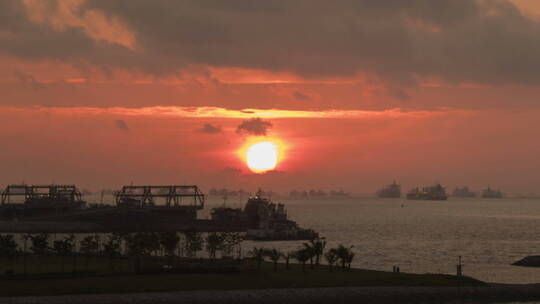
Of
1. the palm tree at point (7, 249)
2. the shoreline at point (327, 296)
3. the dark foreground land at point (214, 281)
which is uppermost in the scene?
the palm tree at point (7, 249)

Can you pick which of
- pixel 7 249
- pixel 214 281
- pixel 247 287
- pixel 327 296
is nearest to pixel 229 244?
pixel 7 249

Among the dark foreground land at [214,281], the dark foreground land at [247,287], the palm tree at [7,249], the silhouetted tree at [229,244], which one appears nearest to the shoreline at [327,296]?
the dark foreground land at [247,287]

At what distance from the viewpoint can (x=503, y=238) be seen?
19238cm

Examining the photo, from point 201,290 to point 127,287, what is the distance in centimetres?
707

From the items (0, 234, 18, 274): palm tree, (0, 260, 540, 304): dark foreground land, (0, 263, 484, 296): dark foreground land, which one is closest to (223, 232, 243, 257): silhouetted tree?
(0, 263, 484, 296): dark foreground land

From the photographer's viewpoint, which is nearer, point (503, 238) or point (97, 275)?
point (97, 275)

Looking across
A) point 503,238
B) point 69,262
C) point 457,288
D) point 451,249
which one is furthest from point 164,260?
point 503,238

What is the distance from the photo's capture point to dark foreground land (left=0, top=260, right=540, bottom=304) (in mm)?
73562

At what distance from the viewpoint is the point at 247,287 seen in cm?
7950

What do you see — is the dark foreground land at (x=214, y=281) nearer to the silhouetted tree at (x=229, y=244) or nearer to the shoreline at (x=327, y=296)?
the shoreline at (x=327, y=296)

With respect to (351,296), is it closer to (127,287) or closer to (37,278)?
(127,287)

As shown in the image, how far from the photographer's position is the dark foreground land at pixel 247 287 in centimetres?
7356

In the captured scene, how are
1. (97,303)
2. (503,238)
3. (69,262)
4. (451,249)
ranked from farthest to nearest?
(503,238), (451,249), (69,262), (97,303)

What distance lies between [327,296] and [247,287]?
8.12 metres
